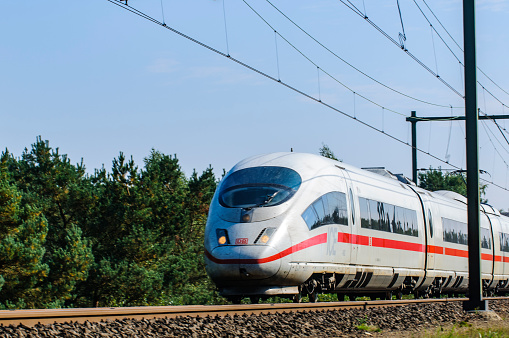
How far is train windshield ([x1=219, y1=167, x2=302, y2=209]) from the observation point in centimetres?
1548

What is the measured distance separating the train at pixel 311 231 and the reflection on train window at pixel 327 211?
2 cm

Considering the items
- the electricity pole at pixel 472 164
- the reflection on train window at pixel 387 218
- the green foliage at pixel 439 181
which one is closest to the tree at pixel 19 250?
the reflection on train window at pixel 387 218

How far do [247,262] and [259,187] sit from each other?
1940mm

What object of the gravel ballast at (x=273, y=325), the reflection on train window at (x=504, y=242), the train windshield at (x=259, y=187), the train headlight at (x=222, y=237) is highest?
the train windshield at (x=259, y=187)

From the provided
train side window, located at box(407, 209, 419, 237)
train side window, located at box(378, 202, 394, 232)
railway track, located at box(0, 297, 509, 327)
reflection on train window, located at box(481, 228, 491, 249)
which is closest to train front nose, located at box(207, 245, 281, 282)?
railway track, located at box(0, 297, 509, 327)

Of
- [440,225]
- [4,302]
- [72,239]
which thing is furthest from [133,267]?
[440,225]

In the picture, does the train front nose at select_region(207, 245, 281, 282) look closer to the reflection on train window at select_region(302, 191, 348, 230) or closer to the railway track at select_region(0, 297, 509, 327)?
the railway track at select_region(0, 297, 509, 327)

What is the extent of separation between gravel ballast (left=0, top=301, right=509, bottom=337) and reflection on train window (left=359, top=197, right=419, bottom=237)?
2.56 metres

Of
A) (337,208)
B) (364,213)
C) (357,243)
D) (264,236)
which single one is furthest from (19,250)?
(264,236)

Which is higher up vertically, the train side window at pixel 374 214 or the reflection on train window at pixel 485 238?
the train side window at pixel 374 214

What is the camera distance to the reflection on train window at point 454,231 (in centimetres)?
2402

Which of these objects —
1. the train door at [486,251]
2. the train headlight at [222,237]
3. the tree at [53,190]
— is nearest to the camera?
the train headlight at [222,237]

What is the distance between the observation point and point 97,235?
5212 cm

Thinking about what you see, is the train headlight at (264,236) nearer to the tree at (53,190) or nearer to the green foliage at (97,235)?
the green foliage at (97,235)
